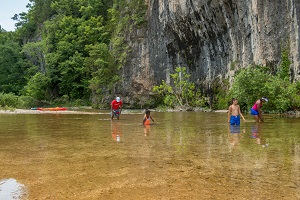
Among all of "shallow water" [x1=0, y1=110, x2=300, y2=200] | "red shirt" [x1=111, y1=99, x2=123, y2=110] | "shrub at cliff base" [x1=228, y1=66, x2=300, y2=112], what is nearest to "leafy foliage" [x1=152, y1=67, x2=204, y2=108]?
"shrub at cliff base" [x1=228, y1=66, x2=300, y2=112]

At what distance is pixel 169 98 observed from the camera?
3434cm

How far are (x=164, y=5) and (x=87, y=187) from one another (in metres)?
34.3

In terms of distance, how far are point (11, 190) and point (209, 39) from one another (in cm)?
2961

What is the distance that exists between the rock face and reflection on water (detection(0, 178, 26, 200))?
19073mm

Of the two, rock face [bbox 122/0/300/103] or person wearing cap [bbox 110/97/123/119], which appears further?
rock face [bbox 122/0/300/103]

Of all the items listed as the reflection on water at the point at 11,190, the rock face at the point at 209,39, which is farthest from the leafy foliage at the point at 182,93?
the reflection on water at the point at 11,190

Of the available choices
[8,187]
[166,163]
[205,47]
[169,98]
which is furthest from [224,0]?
[8,187]

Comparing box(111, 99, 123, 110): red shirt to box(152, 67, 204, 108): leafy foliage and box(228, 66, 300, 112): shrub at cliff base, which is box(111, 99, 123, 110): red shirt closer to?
box(228, 66, 300, 112): shrub at cliff base

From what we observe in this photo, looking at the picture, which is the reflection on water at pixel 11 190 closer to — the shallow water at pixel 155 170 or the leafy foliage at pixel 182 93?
the shallow water at pixel 155 170

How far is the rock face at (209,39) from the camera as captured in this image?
22359 millimetres

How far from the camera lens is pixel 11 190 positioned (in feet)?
12.5

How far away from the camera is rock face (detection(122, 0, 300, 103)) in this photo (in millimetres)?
22359

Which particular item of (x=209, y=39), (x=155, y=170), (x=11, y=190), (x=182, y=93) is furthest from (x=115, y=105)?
(x=182, y=93)

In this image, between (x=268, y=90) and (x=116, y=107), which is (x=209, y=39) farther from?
(x=116, y=107)
